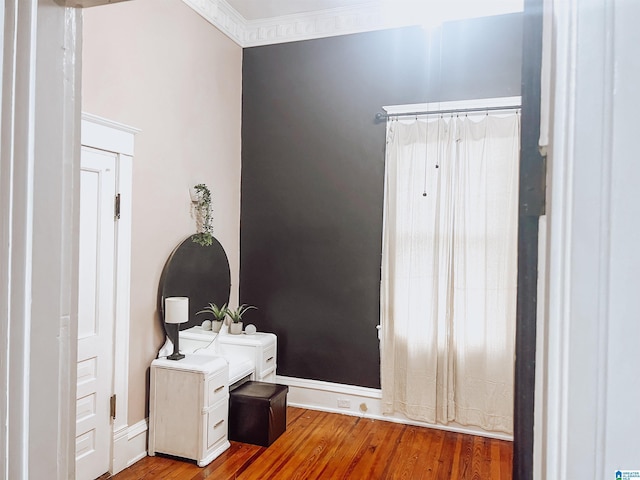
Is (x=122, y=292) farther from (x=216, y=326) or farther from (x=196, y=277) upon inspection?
(x=216, y=326)

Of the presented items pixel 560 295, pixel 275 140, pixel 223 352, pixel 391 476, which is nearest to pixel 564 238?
pixel 560 295

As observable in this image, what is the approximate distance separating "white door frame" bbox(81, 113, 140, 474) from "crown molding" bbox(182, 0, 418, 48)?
1.40 m

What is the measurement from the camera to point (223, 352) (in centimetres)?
354

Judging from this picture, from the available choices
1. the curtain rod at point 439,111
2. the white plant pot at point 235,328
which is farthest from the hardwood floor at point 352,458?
the curtain rod at point 439,111

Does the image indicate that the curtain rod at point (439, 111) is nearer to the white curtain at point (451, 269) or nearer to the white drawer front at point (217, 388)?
the white curtain at point (451, 269)

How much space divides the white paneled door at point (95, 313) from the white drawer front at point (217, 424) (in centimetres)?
59

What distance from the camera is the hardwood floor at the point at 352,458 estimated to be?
9.00 ft

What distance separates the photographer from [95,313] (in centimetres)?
260

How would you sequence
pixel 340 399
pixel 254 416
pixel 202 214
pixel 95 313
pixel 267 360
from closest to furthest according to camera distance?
pixel 95 313 < pixel 254 416 < pixel 202 214 < pixel 267 360 < pixel 340 399

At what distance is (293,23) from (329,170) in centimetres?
134

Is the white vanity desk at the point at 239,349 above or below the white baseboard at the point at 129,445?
above

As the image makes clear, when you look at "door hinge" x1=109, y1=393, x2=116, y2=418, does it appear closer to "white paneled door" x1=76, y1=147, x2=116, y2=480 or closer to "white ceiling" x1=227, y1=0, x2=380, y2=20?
"white paneled door" x1=76, y1=147, x2=116, y2=480

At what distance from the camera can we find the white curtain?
3250 mm

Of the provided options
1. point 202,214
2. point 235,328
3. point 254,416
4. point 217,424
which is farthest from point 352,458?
point 202,214
